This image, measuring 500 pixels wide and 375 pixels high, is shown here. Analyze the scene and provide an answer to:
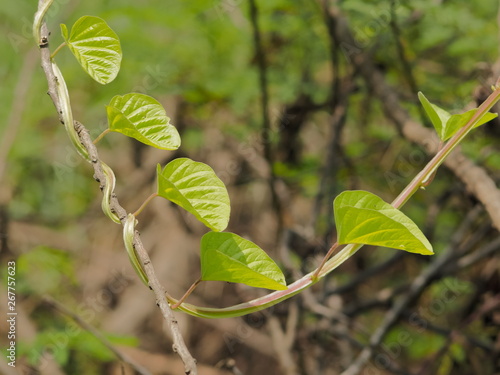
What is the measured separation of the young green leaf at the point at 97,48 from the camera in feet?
2.10

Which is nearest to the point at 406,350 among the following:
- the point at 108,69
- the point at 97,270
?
the point at 97,270

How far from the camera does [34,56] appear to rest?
236 cm

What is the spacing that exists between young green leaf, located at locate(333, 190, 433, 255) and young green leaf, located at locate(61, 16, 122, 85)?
0.29m

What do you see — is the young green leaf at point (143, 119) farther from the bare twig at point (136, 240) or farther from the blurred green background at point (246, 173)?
the blurred green background at point (246, 173)

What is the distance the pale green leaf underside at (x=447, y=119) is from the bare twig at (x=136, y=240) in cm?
36

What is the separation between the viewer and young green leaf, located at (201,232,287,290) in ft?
1.88

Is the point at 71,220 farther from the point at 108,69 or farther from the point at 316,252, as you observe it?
the point at 108,69

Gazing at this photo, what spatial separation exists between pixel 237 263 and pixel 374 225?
14 centimetres

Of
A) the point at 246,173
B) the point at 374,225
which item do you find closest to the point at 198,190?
the point at 374,225

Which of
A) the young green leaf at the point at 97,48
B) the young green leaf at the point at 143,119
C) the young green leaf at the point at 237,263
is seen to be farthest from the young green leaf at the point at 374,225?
the young green leaf at the point at 97,48

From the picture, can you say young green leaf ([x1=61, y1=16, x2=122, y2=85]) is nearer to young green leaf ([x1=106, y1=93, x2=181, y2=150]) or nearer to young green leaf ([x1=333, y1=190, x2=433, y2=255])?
young green leaf ([x1=106, y1=93, x2=181, y2=150])

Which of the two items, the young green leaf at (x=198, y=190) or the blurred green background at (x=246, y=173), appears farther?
the blurred green background at (x=246, y=173)

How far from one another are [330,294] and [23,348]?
0.92 meters

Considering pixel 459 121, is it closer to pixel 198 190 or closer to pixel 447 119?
pixel 447 119
